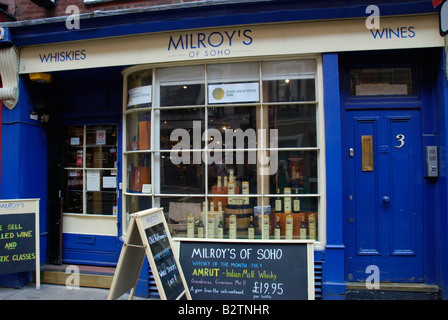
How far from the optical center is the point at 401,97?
14.7 feet

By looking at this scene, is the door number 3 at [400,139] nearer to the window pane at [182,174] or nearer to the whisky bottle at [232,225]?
the whisky bottle at [232,225]

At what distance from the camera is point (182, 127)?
474 centimetres

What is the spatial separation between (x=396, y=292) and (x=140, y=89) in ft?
16.9

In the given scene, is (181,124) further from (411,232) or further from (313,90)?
(411,232)

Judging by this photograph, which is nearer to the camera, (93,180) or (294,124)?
(294,124)

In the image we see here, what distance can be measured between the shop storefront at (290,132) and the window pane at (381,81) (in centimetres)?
2

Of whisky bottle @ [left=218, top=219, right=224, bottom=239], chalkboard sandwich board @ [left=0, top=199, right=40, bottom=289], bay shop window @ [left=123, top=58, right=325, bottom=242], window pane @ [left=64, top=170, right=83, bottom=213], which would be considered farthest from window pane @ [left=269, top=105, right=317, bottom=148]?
chalkboard sandwich board @ [left=0, top=199, right=40, bottom=289]

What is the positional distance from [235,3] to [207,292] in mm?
4092

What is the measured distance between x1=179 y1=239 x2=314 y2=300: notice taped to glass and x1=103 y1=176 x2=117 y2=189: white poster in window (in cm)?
251

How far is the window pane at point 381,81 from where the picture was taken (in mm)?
4527

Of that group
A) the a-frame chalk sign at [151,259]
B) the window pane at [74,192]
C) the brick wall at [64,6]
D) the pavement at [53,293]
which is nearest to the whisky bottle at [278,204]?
the a-frame chalk sign at [151,259]

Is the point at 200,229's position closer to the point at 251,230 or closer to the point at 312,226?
the point at 251,230

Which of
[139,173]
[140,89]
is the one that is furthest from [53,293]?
[140,89]

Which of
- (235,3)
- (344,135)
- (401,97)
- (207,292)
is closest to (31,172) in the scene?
(207,292)
